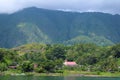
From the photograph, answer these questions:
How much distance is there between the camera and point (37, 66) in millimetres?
141625

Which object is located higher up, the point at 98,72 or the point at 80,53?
the point at 80,53

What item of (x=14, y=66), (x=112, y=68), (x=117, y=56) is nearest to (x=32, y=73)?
(x=14, y=66)

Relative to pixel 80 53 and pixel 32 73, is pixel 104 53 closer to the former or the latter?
pixel 80 53

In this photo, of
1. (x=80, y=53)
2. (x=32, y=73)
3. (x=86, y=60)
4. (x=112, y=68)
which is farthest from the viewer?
(x=80, y=53)

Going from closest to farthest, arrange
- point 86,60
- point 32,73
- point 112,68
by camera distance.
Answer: point 32,73 → point 112,68 → point 86,60

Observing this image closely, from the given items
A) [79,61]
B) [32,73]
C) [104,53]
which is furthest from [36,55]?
[32,73]

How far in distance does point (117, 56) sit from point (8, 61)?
5642 cm

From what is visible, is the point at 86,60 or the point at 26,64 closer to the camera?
the point at 26,64

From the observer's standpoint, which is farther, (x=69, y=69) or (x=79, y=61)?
(x=79, y=61)

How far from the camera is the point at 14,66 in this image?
15488 cm

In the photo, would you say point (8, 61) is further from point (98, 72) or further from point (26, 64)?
point (98, 72)

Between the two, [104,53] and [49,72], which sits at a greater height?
[104,53]

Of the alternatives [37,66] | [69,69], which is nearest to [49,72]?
[37,66]

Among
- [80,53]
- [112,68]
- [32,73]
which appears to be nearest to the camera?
[32,73]
